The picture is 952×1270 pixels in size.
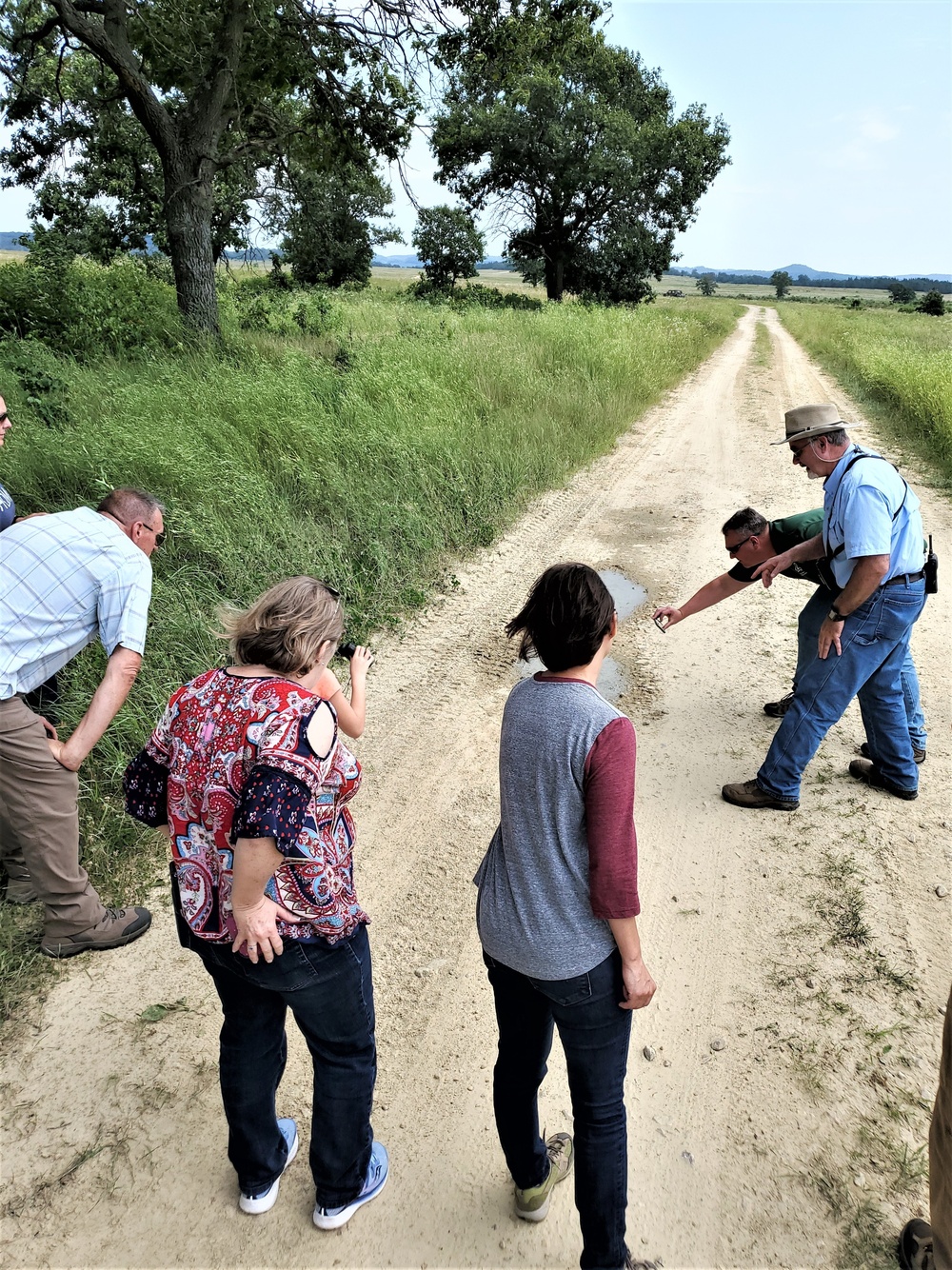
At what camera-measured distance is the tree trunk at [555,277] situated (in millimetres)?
34062

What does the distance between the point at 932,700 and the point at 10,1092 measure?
5.22 meters

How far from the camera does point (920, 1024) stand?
9.18ft

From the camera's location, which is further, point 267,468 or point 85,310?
point 85,310

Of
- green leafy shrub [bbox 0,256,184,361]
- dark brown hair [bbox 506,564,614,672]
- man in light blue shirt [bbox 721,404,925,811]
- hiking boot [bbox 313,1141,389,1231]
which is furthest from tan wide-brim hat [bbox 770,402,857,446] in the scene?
green leafy shrub [bbox 0,256,184,361]

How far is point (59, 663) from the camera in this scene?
2984mm

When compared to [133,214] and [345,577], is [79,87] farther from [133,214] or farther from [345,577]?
[345,577]

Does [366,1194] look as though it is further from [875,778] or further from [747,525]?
[747,525]

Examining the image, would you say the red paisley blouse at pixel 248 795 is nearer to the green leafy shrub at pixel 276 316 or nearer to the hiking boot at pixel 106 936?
the hiking boot at pixel 106 936

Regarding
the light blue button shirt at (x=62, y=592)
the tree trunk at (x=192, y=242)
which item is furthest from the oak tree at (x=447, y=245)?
the light blue button shirt at (x=62, y=592)

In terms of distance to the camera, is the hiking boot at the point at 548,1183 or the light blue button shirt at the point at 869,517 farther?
the light blue button shirt at the point at 869,517

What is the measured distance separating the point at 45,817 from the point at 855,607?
11.6ft

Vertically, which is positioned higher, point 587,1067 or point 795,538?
point 795,538

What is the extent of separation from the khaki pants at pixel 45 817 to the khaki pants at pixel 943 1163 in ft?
9.51

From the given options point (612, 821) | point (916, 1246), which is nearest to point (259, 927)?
point (612, 821)
